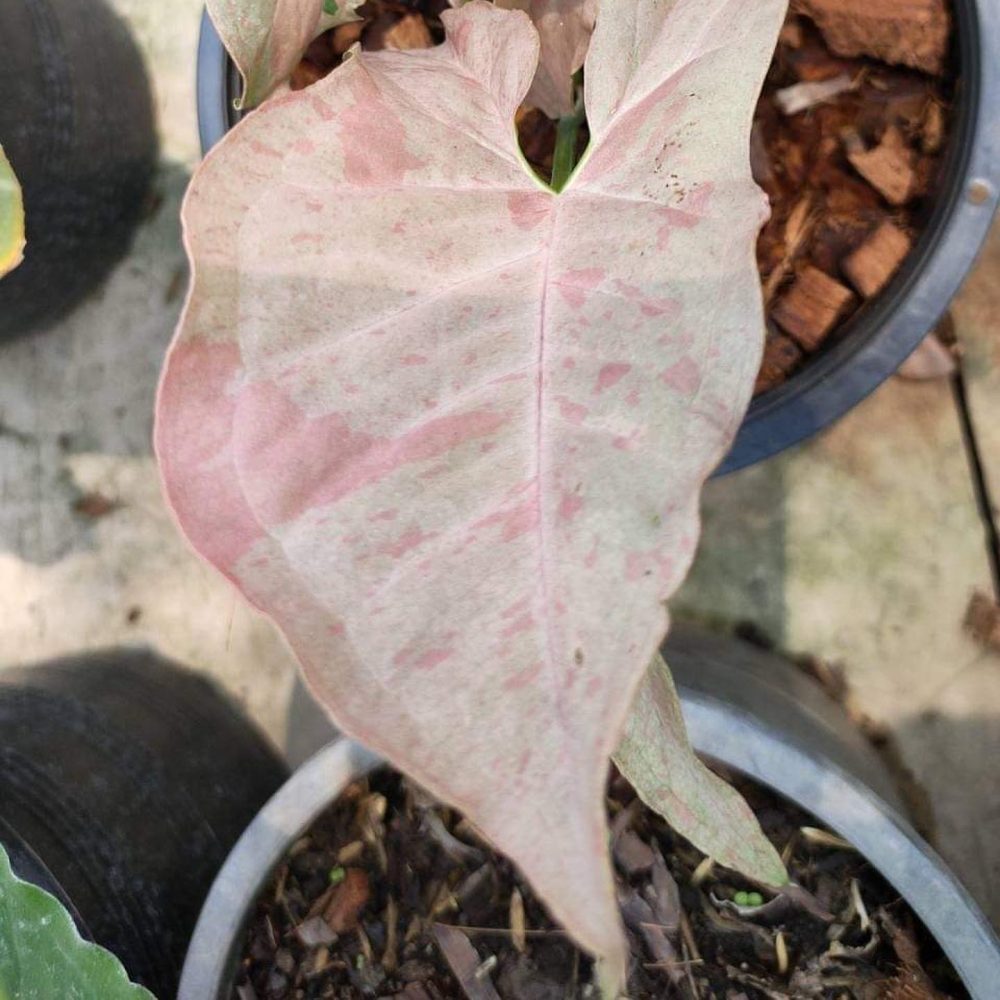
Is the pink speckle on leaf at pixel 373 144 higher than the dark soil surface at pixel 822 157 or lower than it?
higher

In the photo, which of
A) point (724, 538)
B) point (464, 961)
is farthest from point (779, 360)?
point (464, 961)

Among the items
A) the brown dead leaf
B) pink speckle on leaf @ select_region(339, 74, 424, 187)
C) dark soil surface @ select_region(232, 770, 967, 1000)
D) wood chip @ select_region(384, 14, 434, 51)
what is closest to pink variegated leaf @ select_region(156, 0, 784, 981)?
pink speckle on leaf @ select_region(339, 74, 424, 187)

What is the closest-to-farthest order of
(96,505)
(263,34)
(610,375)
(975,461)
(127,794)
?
(610,375) → (263,34) → (127,794) → (975,461) → (96,505)

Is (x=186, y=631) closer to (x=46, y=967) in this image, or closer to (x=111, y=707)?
(x=111, y=707)

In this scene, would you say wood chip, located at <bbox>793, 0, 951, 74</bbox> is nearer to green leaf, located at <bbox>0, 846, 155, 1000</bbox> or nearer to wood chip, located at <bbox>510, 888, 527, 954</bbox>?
wood chip, located at <bbox>510, 888, 527, 954</bbox>

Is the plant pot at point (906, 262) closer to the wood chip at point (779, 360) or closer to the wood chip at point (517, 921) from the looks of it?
the wood chip at point (779, 360)

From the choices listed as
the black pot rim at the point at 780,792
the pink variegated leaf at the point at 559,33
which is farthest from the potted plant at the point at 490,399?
the black pot rim at the point at 780,792

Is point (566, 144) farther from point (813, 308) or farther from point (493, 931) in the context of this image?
point (493, 931)

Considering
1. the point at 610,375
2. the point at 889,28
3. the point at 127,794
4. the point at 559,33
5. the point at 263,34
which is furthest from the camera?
the point at 127,794

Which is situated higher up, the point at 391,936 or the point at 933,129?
the point at 933,129
